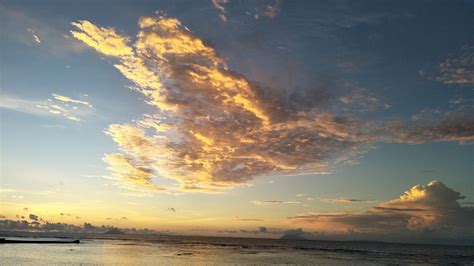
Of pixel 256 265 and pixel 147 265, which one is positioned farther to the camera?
pixel 256 265

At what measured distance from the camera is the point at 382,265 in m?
88.6

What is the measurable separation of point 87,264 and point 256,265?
106ft

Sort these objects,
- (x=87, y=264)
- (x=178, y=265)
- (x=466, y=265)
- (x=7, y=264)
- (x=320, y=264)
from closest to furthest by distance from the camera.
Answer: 1. (x=7, y=264)
2. (x=87, y=264)
3. (x=178, y=265)
4. (x=320, y=264)
5. (x=466, y=265)

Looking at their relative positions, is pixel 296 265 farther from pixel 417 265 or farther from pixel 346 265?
pixel 417 265

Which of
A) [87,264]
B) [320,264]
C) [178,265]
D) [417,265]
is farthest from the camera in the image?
[417,265]

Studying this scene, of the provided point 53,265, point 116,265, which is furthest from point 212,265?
point 53,265

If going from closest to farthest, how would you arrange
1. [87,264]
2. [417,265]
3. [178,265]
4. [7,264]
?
[7,264]
[87,264]
[178,265]
[417,265]

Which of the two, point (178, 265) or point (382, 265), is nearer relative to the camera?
point (178, 265)

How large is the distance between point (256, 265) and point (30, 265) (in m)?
40.9

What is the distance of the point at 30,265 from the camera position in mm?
63125

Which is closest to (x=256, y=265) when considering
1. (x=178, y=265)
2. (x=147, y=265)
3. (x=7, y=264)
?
(x=178, y=265)

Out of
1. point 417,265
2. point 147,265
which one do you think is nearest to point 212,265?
point 147,265

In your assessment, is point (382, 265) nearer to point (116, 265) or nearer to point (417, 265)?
point (417, 265)

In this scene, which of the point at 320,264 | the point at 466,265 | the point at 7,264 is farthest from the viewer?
the point at 466,265
